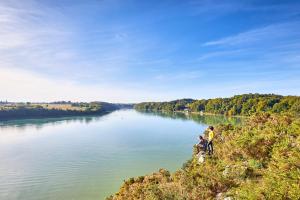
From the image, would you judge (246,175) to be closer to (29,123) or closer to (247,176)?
(247,176)

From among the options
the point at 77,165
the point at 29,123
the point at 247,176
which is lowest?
the point at 77,165

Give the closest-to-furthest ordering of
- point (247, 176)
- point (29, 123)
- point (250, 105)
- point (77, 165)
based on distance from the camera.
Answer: point (247, 176) → point (77, 165) → point (29, 123) → point (250, 105)

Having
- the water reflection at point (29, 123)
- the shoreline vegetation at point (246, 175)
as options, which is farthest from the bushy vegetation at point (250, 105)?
the shoreline vegetation at point (246, 175)

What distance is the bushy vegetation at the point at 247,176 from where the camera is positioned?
24.4 ft

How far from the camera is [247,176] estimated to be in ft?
33.6

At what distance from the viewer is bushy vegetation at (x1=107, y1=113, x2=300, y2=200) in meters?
7.44

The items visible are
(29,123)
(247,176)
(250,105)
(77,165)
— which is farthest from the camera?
(250,105)

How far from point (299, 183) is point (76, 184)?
17.9 m

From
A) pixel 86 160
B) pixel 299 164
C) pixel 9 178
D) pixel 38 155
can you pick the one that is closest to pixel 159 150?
pixel 86 160

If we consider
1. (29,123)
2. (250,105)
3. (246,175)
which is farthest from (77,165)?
(250,105)

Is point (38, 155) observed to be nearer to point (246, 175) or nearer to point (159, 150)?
point (159, 150)

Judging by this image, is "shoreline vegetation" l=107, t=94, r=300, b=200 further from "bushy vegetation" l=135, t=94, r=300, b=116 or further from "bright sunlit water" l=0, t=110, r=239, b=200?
"bushy vegetation" l=135, t=94, r=300, b=116

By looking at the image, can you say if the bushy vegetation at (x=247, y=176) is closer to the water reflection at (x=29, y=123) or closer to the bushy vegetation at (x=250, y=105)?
the water reflection at (x=29, y=123)

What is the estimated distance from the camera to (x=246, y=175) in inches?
407
